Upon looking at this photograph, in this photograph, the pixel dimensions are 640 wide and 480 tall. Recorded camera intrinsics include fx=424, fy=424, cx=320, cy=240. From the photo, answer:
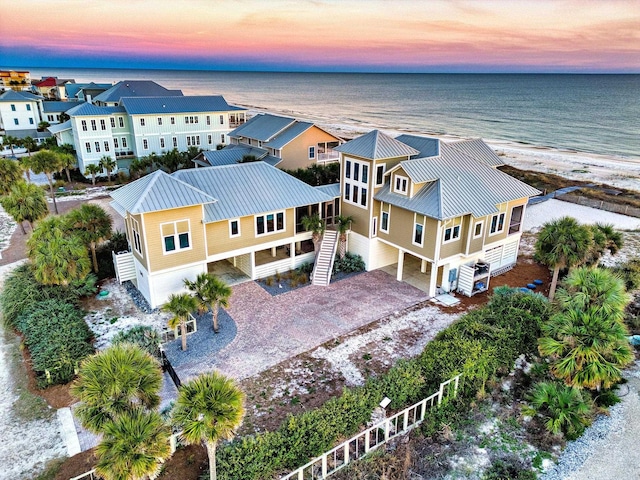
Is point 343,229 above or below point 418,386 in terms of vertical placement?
above

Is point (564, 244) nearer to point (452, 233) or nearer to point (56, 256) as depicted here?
point (452, 233)

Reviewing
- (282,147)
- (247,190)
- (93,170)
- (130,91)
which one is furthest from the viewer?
(130,91)

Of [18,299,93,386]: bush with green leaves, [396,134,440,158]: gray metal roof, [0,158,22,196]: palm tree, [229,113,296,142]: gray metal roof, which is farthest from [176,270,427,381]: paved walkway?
[0,158,22,196]: palm tree

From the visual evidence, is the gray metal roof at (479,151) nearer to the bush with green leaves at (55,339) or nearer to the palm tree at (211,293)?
the palm tree at (211,293)

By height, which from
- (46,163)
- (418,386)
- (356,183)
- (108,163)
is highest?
(356,183)

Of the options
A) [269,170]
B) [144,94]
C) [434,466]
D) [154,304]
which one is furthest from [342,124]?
[434,466]

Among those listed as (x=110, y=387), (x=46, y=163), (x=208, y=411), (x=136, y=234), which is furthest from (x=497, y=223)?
(x=46, y=163)
